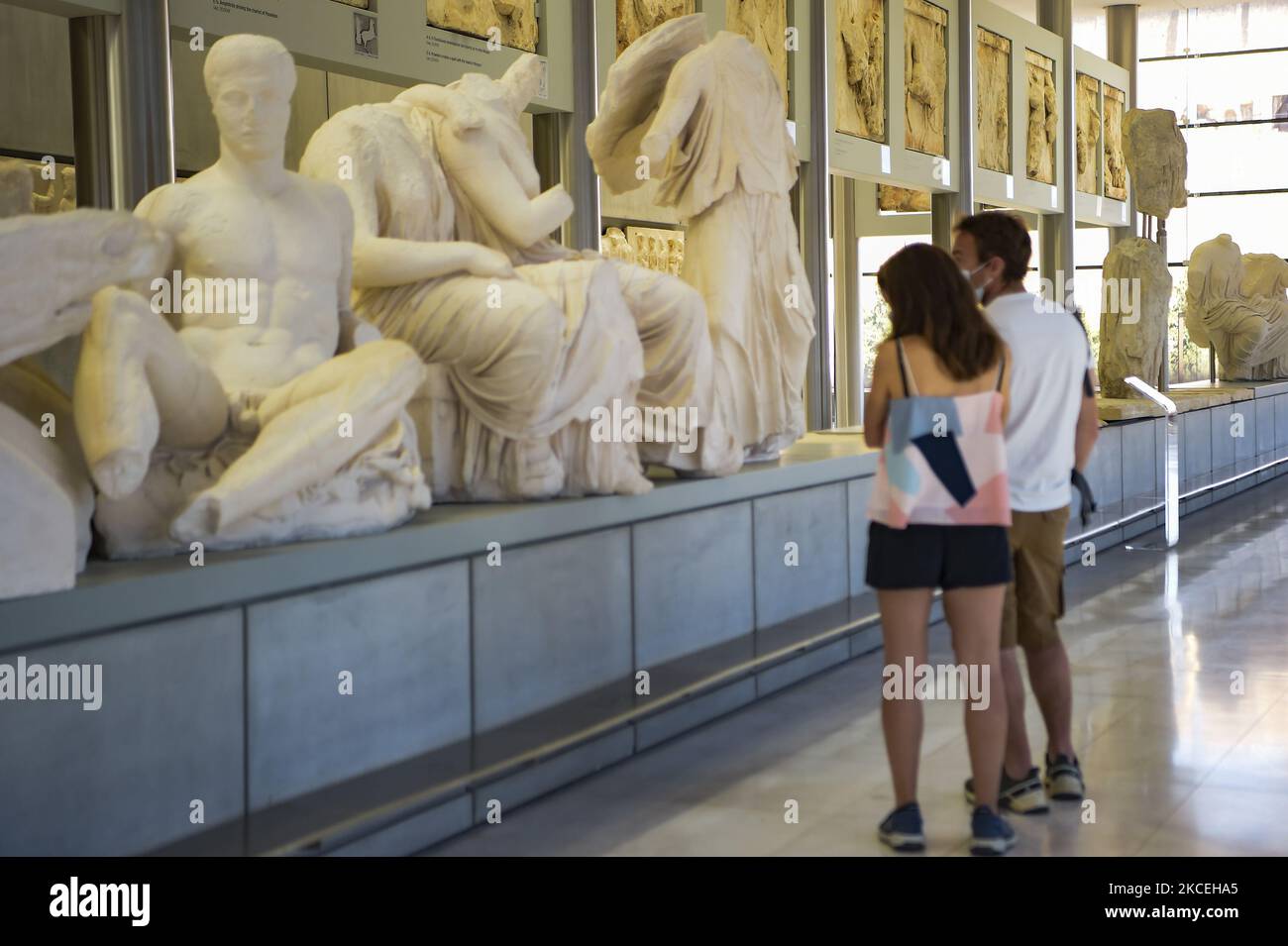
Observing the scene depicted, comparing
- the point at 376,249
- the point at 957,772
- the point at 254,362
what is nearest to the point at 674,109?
the point at 376,249

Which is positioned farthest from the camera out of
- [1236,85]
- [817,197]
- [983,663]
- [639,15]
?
[1236,85]

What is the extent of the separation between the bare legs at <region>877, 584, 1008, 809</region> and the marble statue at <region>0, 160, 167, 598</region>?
2142 mm

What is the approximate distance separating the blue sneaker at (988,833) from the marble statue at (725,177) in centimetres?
318

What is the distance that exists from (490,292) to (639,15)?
587 cm

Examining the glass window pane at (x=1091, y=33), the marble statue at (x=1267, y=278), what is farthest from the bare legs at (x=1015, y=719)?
the glass window pane at (x=1091, y=33)

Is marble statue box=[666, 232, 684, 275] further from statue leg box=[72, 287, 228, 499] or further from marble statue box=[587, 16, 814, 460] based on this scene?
statue leg box=[72, 287, 228, 499]

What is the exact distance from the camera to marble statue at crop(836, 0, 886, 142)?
45.0 feet

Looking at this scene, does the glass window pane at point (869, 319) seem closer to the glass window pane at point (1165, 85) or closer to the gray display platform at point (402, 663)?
the glass window pane at point (1165, 85)

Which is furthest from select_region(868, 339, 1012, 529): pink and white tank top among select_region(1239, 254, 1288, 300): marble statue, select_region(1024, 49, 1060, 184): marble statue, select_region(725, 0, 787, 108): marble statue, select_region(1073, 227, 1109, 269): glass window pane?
select_region(1073, 227, 1109, 269): glass window pane

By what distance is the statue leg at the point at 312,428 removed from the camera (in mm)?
4262

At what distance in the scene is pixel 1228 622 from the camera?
804 centimetres

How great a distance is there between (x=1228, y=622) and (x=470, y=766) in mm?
4970

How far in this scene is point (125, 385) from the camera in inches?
155

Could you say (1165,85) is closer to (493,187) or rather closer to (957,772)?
(493,187)
